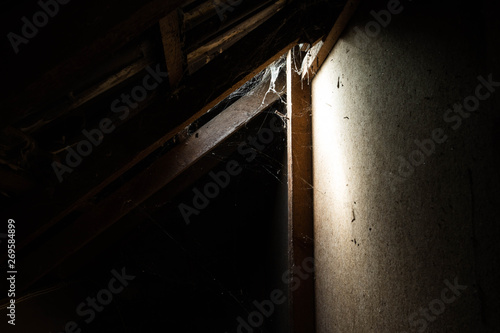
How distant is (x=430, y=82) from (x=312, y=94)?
4.52ft

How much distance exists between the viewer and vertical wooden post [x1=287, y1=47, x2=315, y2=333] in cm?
182

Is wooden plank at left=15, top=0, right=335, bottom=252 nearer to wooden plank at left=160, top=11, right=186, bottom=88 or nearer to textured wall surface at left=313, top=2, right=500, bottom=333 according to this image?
wooden plank at left=160, top=11, right=186, bottom=88

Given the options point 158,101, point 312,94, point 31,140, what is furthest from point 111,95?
point 312,94

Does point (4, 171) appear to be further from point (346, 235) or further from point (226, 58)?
point (346, 235)

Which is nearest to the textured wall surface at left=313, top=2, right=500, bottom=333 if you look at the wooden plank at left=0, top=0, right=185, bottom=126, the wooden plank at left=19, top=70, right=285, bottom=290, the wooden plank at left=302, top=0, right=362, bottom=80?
the wooden plank at left=302, top=0, right=362, bottom=80

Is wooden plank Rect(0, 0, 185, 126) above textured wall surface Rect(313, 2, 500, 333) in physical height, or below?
above

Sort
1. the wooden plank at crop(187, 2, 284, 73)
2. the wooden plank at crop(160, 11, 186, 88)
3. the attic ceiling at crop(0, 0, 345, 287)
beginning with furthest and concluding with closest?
the wooden plank at crop(187, 2, 284, 73) < the attic ceiling at crop(0, 0, 345, 287) < the wooden plank at crop(160, 11, 186, 88)

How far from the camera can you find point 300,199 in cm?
197

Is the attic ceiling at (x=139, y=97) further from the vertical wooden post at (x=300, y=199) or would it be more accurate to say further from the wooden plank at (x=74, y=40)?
the vertical wooden post at (x=300, y=199)

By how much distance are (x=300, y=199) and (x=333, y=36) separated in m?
0.96

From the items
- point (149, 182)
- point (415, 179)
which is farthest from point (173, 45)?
point (149, 182)

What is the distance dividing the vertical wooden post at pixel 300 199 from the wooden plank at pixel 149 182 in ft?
1.54

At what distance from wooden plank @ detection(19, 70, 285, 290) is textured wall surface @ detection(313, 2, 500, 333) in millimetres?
1139

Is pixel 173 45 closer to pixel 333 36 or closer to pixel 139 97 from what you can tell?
pixel 139 97
